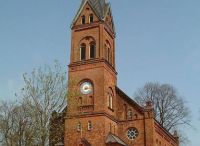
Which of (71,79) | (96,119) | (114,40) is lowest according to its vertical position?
(96,119)

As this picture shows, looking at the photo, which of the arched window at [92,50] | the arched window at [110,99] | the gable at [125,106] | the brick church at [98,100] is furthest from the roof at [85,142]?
the arched window at [92,50]

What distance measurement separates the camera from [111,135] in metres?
42.8

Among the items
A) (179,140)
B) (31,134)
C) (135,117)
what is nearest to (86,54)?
(135,117)

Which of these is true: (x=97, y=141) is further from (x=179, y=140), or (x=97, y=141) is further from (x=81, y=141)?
(x=179, y=140)

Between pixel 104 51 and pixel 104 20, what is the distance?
3850mm

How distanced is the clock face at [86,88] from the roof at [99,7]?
8.10 metres

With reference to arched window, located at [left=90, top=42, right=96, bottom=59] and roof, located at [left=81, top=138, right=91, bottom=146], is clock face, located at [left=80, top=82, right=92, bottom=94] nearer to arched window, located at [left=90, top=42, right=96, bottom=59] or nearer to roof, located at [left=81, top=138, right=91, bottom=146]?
arched window, located at [left=90, top=42, right=96, bottom=59]

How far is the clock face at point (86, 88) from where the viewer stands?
44.5 metres

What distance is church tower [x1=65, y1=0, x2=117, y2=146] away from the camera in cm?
4288

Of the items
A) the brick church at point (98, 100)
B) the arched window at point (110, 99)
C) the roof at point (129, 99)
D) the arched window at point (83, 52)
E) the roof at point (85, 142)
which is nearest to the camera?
the roof at point (85, 142)

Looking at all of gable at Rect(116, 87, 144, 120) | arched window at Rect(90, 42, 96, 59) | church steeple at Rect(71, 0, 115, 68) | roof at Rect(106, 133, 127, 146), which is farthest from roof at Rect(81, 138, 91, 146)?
arched window at Rect(90, 42, 96, 59)

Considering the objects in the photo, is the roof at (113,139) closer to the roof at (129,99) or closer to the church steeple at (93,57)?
the church steeple at (93,57)

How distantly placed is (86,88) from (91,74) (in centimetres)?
172

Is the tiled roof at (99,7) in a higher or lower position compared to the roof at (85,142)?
higher
